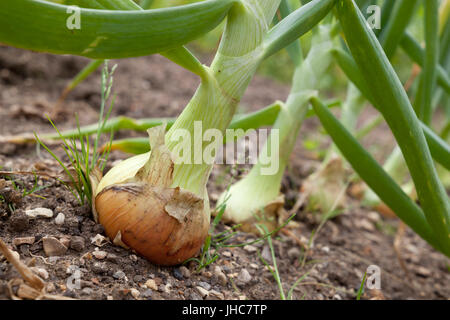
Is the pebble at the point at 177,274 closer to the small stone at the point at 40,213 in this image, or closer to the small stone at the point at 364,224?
the small stone at the point at 40,213

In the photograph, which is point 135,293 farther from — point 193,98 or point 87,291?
point 193,98

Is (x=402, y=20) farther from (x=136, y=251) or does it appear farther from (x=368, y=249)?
(x=136, y=251)

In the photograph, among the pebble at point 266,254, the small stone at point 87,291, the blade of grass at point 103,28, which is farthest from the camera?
the pebble at point 266,254

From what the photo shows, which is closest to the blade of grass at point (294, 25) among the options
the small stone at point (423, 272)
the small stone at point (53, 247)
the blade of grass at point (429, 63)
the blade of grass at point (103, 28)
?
the blade of grass at point (103, 28)

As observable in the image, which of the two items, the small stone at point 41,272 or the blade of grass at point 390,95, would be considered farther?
the blade of grass at point 390,95

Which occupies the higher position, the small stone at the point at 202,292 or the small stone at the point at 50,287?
the small stone at the point at 50,287
